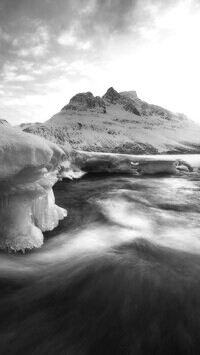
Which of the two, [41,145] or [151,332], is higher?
[41,145]

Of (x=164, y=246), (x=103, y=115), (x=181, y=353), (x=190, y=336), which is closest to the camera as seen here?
(x=181, y=353)

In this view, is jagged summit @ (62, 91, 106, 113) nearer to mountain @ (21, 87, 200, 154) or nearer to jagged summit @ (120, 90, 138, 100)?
mountain @ (21, 87, 200, 154)

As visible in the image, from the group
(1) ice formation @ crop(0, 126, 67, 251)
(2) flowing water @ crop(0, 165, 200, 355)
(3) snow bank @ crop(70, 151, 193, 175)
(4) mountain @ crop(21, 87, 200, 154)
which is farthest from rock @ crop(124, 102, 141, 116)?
(1) ice formation @ crop(0, 126, 67, 251)

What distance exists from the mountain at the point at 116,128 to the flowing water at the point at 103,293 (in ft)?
153

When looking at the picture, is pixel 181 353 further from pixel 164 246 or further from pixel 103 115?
pixel 103 115

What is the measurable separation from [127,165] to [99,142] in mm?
44137

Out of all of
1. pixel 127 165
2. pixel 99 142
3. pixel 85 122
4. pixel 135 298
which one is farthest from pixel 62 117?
pixel 135 298

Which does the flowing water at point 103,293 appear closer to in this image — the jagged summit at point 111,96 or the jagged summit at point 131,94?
the jagged summit at point 111,96

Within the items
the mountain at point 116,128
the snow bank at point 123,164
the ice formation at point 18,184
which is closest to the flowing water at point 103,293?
the ice formation at point 18,184

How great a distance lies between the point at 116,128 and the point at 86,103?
3256 cm

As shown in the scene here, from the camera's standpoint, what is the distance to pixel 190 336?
8.55 ft

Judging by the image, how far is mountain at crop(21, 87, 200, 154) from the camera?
6094 centimetres

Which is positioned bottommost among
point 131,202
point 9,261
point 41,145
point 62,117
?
point 131,202

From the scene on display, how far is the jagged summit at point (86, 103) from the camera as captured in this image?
102581 mm
